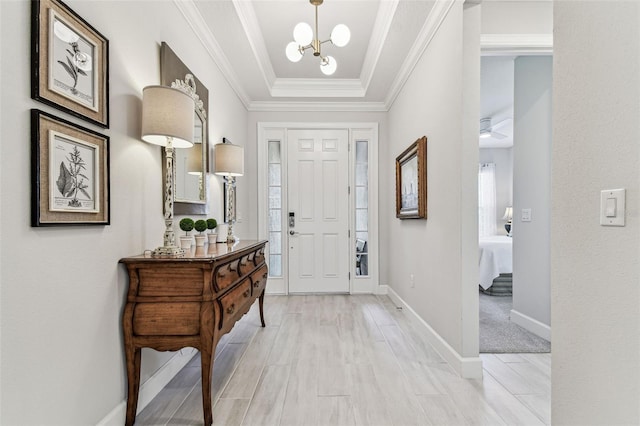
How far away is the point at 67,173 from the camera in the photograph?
49.6 inches

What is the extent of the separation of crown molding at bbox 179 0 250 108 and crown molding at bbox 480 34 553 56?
2.28m

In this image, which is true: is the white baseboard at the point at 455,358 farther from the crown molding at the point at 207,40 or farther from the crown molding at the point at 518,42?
the crown molding at the point at 207,40

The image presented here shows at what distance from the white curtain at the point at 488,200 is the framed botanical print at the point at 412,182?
462 centimetres

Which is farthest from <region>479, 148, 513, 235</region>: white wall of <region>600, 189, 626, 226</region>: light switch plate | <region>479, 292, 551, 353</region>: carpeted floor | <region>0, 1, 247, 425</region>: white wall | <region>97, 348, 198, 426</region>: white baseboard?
<region>0, 1, 247, 425</region>: white wall

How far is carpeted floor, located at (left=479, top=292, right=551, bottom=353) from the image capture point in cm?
248

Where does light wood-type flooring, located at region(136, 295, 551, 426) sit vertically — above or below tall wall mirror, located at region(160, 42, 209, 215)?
below

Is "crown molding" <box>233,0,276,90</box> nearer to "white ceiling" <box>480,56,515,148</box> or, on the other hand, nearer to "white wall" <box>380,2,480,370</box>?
"white wall" <box>380,2,480,370</box>

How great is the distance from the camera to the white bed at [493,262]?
412 centimetres

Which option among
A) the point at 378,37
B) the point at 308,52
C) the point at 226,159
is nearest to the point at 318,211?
the point at 226,159

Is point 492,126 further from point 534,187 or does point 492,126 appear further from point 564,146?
point 564,146

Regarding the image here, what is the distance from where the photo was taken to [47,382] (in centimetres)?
116

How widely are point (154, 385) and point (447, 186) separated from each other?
2.36m

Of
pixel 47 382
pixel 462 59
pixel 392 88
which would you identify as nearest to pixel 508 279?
pixel 392 88

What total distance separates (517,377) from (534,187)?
1.68 metres
